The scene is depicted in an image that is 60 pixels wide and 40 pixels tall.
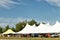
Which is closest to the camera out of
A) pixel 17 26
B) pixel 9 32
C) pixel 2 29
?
pixel 9 32

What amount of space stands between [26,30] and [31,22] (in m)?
53.6

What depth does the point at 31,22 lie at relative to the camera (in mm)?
124000

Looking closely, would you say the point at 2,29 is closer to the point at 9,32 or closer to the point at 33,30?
the point at 9,32

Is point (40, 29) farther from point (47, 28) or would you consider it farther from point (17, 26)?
point (17, 26)

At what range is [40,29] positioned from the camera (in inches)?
2584

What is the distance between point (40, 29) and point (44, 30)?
2.50 metres

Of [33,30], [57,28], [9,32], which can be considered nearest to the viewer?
[57,28]

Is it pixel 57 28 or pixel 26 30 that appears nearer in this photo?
pixel 57 28

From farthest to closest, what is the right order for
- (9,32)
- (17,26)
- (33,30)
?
(17,26)
(9,32)
(33,30)

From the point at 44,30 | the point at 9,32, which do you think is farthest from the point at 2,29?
the point at 44,30

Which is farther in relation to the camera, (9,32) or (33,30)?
(9,32)

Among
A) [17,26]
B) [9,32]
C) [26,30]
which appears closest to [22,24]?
[17,26]

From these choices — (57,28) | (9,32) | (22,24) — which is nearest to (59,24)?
(57,28)

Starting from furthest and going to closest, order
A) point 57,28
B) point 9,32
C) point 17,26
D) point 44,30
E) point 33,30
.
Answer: point 17,26
point 9,32
point 33,30
point 44,30
point 57,28
